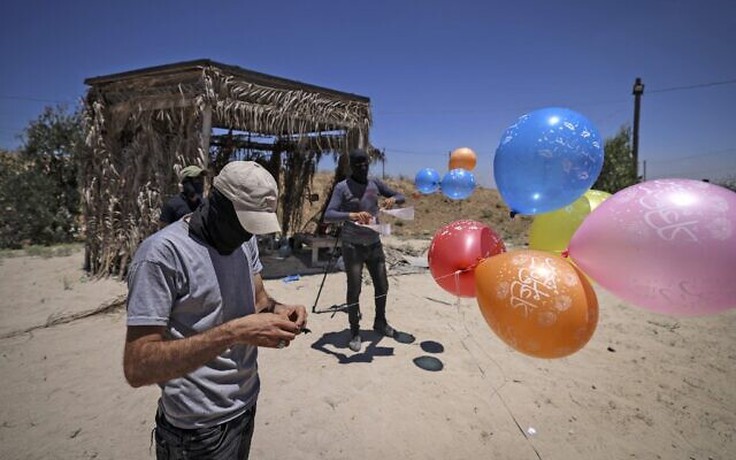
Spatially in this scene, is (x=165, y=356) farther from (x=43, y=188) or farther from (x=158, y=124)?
(x=43, y=188)

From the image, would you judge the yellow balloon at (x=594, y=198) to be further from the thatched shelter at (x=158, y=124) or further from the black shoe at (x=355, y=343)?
the thatched shelter at (x=158, y=124)

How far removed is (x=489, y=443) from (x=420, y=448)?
505 mm

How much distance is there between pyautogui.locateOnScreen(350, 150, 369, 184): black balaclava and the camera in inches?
150

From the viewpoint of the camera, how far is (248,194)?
1.30 m

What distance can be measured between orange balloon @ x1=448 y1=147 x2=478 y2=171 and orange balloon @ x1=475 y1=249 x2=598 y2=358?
4466mm

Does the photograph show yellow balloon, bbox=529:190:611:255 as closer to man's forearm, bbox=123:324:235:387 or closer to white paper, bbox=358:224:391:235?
white paper, bbox=358:224:391:235

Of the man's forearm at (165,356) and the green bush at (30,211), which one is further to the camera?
the green bush at (30,211)

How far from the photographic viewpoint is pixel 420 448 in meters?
2.52

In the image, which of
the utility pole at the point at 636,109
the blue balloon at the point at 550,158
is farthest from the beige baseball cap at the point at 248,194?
the utility pole at the point at 636,109

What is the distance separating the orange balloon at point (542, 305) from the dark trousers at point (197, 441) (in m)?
1.27

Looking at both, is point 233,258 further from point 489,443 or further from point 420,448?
point 489,443

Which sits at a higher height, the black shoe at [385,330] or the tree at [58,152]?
the tree at [58,152]

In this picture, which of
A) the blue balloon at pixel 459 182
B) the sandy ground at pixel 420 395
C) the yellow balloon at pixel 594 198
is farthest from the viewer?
the blue balloon at pixel 459 182

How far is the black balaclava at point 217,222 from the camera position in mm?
1337
